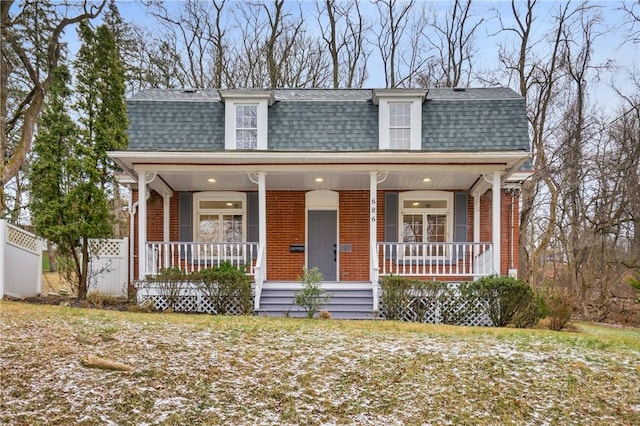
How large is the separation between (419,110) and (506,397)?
808cm

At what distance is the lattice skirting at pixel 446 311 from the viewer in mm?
9016

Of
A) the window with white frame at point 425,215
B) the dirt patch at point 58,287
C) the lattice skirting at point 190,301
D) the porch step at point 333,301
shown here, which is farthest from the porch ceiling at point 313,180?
the dirt patch at point 58,287

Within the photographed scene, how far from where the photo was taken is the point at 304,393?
15.4 feet

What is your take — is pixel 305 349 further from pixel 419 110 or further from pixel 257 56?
pixel 257 56

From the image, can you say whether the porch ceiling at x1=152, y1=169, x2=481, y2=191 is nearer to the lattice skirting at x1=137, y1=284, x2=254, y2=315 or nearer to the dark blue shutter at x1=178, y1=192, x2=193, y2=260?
the dark blue shutter at x1=178, y1=192, x2=193, y2=260

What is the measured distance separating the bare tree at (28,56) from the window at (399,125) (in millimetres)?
11757

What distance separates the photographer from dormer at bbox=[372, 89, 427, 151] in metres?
11.3

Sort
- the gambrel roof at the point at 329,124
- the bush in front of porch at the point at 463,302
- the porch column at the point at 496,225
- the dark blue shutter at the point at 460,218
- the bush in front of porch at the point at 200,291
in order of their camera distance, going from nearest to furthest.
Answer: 1. the bush in front of porch at the point at 463,302
2. the bush in front of porch at the point at 200,291
3. the porch column at the point at 496,225
4. the gambrel roof at the point at 329,124
5. the dark blue shutter at the point at 460,218

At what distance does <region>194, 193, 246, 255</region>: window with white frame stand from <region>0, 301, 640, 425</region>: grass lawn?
571 cm

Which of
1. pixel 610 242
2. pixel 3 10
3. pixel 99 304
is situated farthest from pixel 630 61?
pixel 3 10

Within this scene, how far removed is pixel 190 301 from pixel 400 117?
6.85m

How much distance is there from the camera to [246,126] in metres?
11.5

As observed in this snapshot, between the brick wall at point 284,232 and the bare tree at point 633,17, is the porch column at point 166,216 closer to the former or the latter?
the brick wall at point 284,232

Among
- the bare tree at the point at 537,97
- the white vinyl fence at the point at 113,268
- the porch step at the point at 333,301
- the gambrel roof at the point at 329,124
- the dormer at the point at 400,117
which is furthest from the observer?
the bare tree at the point at 537,97
